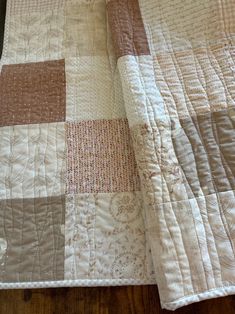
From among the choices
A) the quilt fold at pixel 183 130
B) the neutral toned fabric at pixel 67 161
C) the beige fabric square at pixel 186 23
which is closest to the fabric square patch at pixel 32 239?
the neutral toned fabric at pixel 67 161

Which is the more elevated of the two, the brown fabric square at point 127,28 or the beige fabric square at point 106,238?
the brown fabric square at point 127,28

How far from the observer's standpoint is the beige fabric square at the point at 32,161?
0.84 meters

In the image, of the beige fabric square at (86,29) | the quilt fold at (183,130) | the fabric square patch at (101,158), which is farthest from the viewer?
the beige fabric square at (86,29)

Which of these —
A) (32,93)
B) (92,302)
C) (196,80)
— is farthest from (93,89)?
(92,302)

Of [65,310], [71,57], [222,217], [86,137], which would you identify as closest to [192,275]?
[222,217]

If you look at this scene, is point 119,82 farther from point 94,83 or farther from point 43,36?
point 43,36

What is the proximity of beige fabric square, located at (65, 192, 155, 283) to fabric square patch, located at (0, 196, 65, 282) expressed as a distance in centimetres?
2

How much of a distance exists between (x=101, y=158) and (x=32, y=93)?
0.87 ft

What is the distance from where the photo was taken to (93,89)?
943mm

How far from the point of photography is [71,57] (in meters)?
0.99

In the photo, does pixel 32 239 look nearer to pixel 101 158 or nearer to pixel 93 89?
pixel 101 158

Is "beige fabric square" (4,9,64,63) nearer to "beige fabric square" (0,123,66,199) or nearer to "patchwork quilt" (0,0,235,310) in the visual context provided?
"patchwork quilt" (0,0,235,310)

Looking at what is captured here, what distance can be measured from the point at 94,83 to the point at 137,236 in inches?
16.4

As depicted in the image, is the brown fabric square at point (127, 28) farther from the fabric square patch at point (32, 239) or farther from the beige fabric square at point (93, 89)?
the fabric square patch at point (32, 239)
